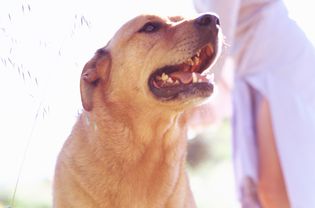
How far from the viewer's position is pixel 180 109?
8.52ft

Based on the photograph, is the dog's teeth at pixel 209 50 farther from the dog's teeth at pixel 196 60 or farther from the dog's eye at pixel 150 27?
the dog's eye at pixel 150 27

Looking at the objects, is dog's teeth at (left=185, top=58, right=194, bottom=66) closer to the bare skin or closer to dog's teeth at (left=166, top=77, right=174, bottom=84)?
dog's teeth at (left=166, top=77, right=174, bottom=84)

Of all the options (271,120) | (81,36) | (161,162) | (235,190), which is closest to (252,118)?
(271,120)

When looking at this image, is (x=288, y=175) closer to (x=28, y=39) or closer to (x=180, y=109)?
(x=180, y=109)

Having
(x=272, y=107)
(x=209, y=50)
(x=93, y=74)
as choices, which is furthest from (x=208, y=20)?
(x=272, y=107)

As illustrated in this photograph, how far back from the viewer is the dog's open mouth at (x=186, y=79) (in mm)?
2412

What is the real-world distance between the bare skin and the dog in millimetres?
1366

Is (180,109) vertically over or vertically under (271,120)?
over

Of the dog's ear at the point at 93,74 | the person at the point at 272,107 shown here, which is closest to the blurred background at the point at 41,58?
the dog's ear at the point at 93,74

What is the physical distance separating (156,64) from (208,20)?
31cm

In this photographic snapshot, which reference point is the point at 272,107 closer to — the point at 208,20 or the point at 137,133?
the point at 137,133

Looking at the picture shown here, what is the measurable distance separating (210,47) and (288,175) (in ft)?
5.26

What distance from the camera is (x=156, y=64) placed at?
8.82ft

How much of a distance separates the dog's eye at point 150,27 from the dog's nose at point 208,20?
11.4 inches
